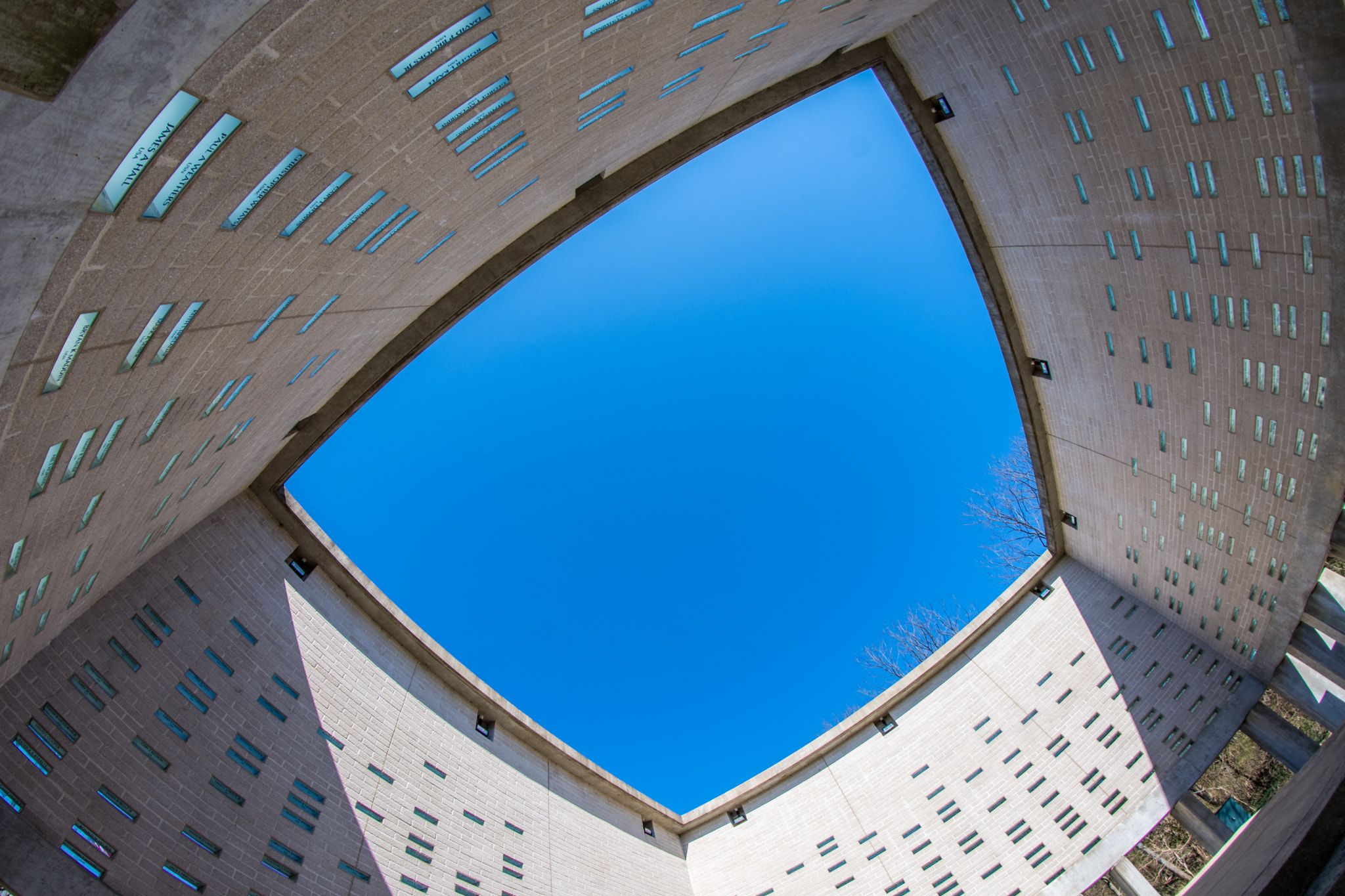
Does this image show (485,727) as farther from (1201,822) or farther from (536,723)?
(1201,822)

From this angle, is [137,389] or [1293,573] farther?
[1293,573]

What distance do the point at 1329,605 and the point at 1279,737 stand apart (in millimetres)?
5441

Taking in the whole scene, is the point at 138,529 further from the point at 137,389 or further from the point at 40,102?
the point at 40,102

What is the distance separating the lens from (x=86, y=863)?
1034cm

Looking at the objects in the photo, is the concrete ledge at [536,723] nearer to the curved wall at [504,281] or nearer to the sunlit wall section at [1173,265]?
the curved wall at [504,281]

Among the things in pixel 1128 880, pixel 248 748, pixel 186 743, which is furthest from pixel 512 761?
pixel 1128 880

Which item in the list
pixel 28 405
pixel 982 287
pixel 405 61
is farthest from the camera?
pixel 982 287

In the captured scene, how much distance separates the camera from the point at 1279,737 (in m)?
19.0

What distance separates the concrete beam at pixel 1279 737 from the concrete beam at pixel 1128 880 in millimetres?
6129

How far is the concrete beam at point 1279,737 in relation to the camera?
60.7 feet

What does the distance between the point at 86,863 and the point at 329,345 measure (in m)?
10.7

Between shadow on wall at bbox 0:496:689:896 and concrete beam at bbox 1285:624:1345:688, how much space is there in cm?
2458

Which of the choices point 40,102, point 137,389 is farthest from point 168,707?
point 40,102

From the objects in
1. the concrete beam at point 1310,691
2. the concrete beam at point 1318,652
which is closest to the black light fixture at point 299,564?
the concrete beam at point 1318,652
